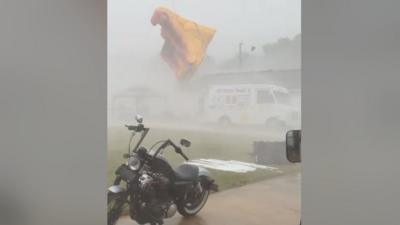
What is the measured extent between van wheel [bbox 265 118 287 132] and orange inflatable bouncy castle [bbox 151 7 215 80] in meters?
0.88

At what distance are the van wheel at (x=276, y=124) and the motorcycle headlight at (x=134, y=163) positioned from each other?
129 centimetres

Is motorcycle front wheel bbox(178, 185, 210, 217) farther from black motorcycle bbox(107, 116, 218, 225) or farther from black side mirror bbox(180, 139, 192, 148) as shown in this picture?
black side mirror bbox(180, 139, 192, 148)

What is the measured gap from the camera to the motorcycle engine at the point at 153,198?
10.6 ft

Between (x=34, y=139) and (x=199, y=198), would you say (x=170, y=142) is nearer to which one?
(x=199, y=198)

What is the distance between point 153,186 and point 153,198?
10 cm

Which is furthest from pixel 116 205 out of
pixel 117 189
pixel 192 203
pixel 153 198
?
pixel 192 203

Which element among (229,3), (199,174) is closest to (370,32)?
(229,3)

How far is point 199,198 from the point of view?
12.2 feet

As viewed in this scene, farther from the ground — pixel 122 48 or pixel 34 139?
pixel 122 48

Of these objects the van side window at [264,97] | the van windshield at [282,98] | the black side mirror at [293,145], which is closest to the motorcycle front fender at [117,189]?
the black side mirror at [293,145]

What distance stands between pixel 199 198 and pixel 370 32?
253 centimetres

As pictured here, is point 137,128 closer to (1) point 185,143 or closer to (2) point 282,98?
(1) point 185,143

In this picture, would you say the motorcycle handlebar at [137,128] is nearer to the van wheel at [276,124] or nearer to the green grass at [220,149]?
the green grass at [220,149]

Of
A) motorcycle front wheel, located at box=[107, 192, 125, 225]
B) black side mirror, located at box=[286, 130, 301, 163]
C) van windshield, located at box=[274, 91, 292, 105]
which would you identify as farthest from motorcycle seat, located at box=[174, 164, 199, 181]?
black side mirror, located at box=[286, 130, 301, 163]
